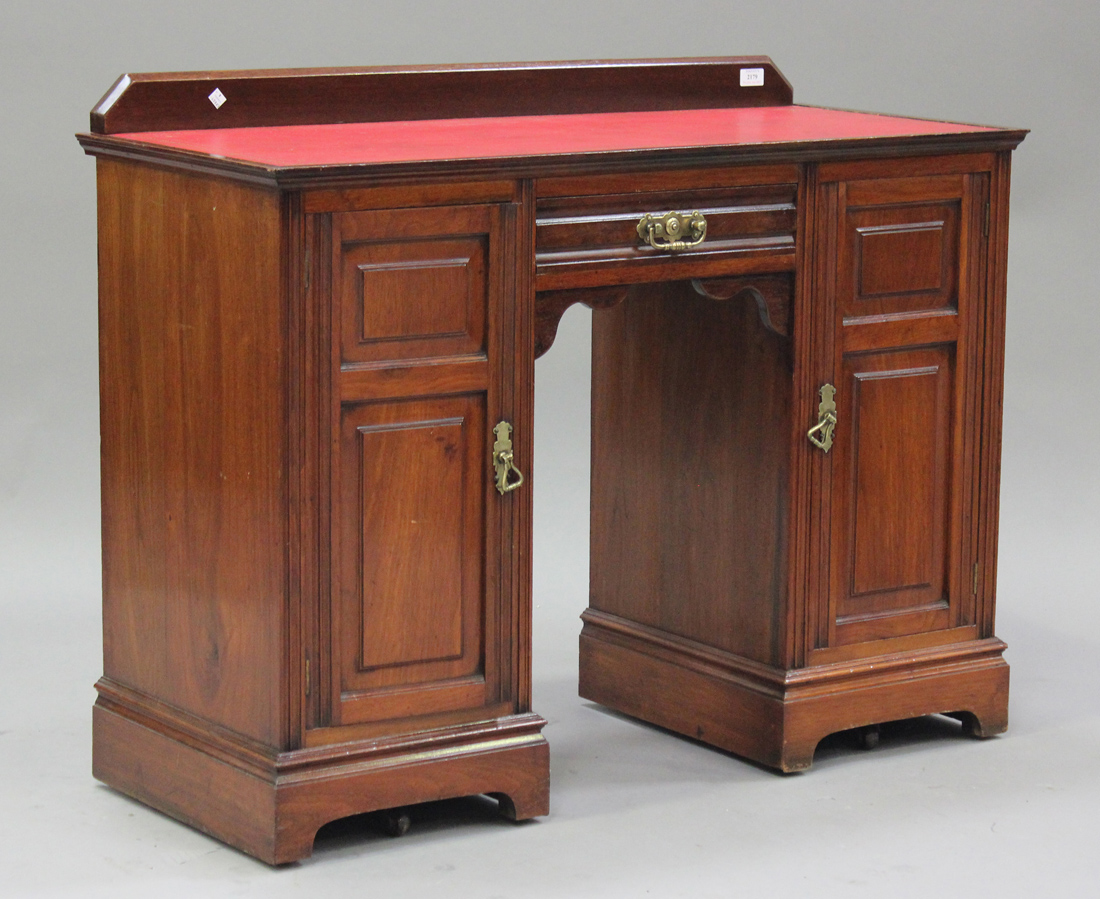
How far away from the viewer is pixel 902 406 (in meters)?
4.66

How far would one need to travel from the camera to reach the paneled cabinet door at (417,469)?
4012mm

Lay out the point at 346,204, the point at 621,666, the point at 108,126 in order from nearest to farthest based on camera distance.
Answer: the point at 346,204 → the point at 108,126 → the point at 621,666

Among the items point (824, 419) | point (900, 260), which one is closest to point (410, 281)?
point (824, 419)

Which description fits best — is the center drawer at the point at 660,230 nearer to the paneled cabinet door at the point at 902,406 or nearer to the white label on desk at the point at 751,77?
the paneled cabinet door at the point at 902,406

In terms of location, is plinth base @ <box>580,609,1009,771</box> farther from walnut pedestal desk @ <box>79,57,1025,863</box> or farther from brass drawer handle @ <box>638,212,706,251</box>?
brass drawer handle @ <box>638,212,706,251</box>

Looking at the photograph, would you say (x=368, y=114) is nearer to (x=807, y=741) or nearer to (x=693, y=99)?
(x=693, y=99)

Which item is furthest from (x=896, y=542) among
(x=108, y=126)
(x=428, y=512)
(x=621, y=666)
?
(x=108, y=126)

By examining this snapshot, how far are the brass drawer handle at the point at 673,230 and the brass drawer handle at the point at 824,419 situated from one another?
0.44 meters

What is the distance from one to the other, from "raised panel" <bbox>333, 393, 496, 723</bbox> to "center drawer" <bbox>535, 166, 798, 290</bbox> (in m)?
0.33

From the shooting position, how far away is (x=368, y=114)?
468 cm

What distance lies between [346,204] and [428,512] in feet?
1.91

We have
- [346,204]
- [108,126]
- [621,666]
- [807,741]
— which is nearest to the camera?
[346,204]

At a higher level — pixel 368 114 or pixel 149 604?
pixel 368 114

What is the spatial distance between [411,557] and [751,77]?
159 centimetres
